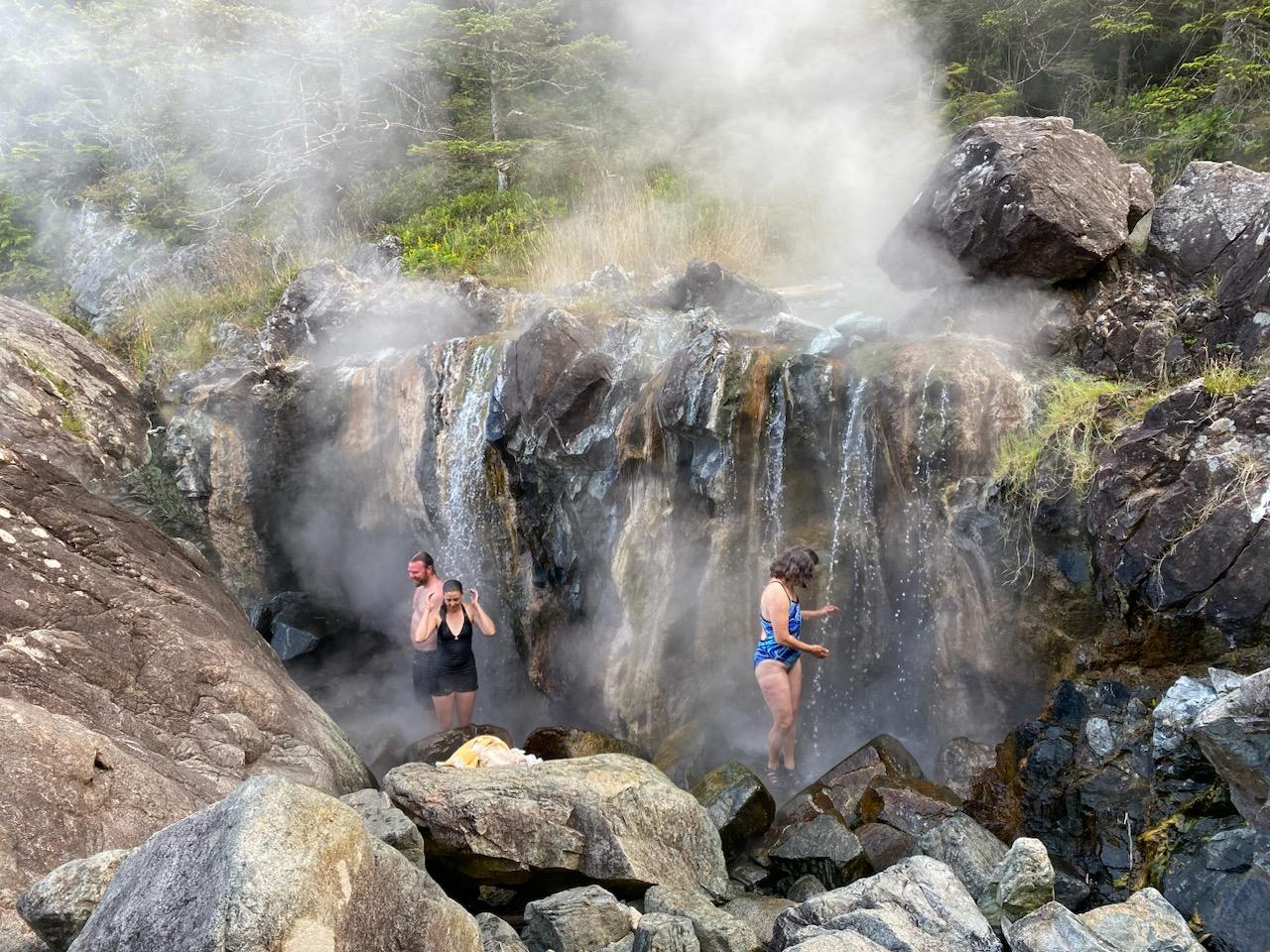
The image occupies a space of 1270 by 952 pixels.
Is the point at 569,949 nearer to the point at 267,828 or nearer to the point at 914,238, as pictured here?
the point at 267,828

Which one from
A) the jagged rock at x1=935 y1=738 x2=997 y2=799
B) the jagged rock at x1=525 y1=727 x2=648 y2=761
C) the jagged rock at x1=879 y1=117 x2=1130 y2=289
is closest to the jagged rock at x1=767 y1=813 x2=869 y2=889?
the jagged rock at x1=935 y1=738 x2=997 y2=799

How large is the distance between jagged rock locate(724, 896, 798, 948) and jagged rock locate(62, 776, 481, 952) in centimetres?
175

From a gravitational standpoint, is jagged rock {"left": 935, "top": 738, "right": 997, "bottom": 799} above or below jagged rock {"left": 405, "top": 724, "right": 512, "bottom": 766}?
above

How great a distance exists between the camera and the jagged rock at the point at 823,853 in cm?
416

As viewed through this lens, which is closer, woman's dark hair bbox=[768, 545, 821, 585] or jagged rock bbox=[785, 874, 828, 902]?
jagged rock bbox=[785, 874, 828, 902]

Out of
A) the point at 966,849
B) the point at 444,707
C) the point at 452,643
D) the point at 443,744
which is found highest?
the point at 966,849

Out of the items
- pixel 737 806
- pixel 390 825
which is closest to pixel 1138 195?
pixel 737 806

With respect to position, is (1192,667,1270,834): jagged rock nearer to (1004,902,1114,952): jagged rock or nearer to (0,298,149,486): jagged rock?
(1004,902,1114,952): jagged rock

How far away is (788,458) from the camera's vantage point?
6176 mm

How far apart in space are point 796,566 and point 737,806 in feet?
4.41

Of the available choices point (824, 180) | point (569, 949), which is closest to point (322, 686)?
point (569, 949)

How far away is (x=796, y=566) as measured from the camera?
5.00 m

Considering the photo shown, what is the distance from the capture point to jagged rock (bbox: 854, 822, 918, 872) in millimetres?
4254

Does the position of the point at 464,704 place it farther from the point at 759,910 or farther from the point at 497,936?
the point at 497,936
